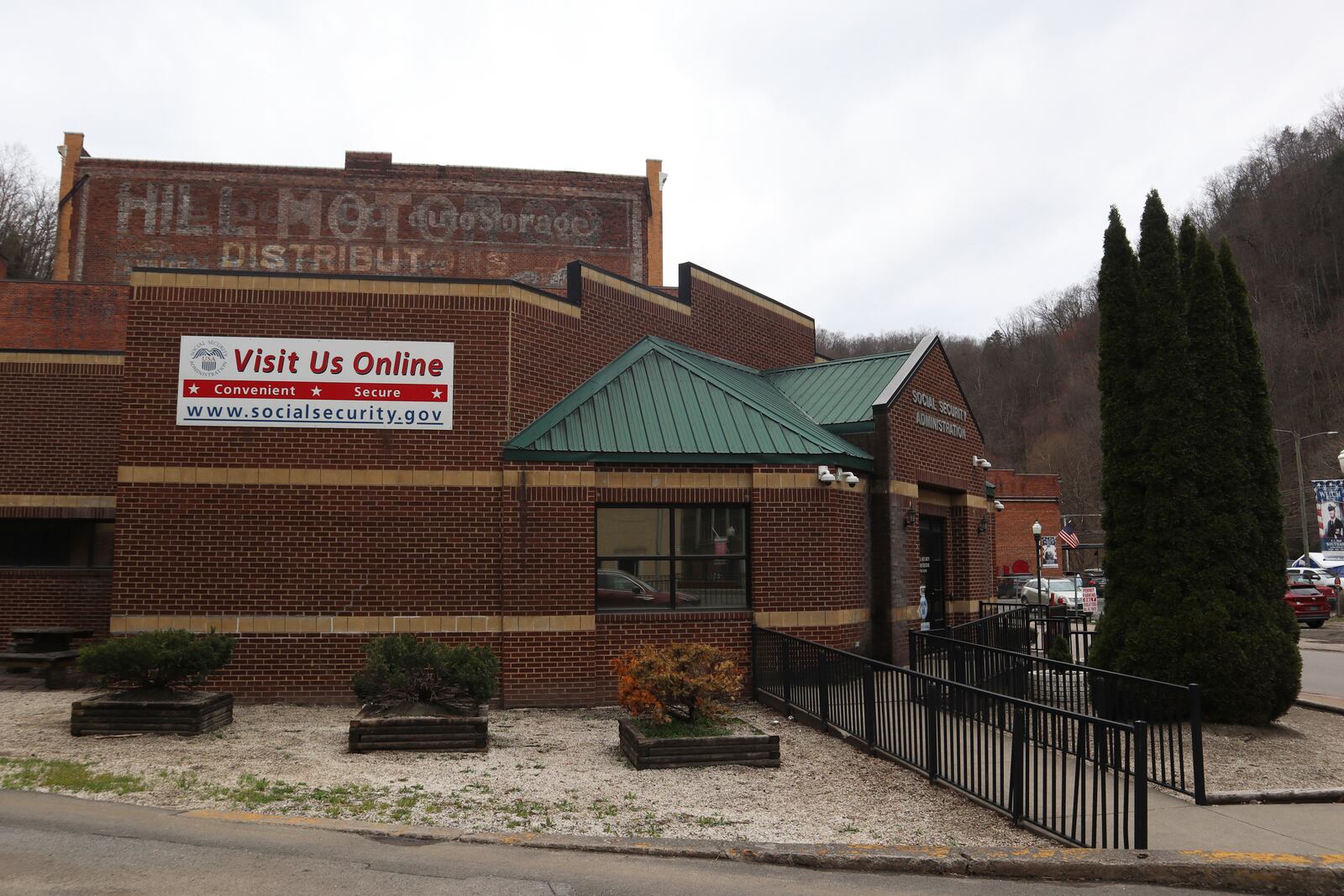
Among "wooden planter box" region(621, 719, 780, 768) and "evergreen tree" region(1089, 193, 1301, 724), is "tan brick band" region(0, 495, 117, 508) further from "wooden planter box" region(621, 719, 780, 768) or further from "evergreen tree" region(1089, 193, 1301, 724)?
"evergreen tree" region(1089, 193, 1301, 724)

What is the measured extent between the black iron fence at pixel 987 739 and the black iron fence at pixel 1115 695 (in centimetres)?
43

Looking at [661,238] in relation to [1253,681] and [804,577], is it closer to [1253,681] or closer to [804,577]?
[804,577]

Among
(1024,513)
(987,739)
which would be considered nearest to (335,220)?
(987,739)

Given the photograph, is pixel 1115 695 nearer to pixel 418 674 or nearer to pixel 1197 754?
pixel 1197 754

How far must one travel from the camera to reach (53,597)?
18.6 metres

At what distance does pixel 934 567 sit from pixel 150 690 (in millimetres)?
13972

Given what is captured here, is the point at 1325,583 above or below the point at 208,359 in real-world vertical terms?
below

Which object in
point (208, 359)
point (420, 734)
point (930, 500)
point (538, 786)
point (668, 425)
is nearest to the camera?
point (538, 786)

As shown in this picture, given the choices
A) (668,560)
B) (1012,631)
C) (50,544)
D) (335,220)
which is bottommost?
(1012,631)

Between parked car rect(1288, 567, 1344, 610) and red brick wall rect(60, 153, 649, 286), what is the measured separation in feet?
79.3

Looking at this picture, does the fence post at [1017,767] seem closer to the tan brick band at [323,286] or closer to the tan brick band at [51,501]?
the tan brick band at [323,286]

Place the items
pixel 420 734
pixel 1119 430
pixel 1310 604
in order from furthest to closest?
pixel 1310 604, pixel 1119 430, pixel 420 734

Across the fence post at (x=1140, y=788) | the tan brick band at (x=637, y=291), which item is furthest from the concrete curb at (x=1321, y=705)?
the tan brick band at (x=637, y=291)

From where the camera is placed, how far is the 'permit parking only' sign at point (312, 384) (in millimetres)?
13641
